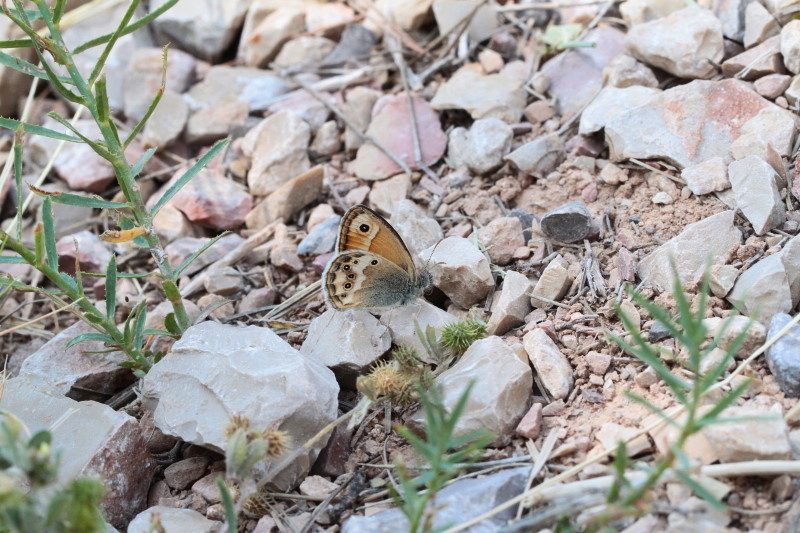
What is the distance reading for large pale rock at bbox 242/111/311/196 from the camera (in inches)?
172

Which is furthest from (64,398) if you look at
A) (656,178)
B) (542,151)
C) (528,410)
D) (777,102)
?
(777,102)

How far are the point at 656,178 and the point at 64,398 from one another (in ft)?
9.25

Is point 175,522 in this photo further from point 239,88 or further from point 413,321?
point 239,88

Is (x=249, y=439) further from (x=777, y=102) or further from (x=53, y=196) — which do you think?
(x=777, y=102)

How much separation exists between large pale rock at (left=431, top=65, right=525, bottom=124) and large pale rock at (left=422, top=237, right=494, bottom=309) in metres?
1.10

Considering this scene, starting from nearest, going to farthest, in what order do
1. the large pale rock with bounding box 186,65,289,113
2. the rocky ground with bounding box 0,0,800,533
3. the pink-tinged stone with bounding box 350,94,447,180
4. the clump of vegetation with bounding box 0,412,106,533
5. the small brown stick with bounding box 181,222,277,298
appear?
the clump of vegetation with bounding box 0,412,106,533 → the rocky ground with bounding box 0,0,800,533 → the small brown stick with bounding box 181,222,277,298 → the pink-tinged stone with bounding box 350,94,447,180 → the large pale rock with bounding box 186,65,289,113

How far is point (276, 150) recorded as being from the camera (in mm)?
4418

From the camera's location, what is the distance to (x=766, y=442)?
6.86ft

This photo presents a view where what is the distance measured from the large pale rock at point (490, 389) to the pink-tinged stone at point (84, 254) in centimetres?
241

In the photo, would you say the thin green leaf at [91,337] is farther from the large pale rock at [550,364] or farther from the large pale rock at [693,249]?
the large pale rock at [693,249]

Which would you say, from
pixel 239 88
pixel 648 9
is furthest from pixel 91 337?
pixel 648 9

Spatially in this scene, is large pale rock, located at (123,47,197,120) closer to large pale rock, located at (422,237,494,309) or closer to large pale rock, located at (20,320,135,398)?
large pale rock, located at (20,320,135,398)

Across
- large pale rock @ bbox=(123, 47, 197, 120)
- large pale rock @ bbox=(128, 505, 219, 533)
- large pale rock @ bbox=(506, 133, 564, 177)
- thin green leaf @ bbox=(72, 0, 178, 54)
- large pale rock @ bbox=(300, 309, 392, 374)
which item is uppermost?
thin green leaf @ bbox=(72, 0, 178, 54)

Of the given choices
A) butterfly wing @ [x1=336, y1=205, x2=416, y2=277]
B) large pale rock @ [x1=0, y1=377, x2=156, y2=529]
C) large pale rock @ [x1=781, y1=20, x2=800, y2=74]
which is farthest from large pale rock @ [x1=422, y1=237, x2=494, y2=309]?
large pale rock @ [x1=781, y1=20, x2=800, y2=74]
